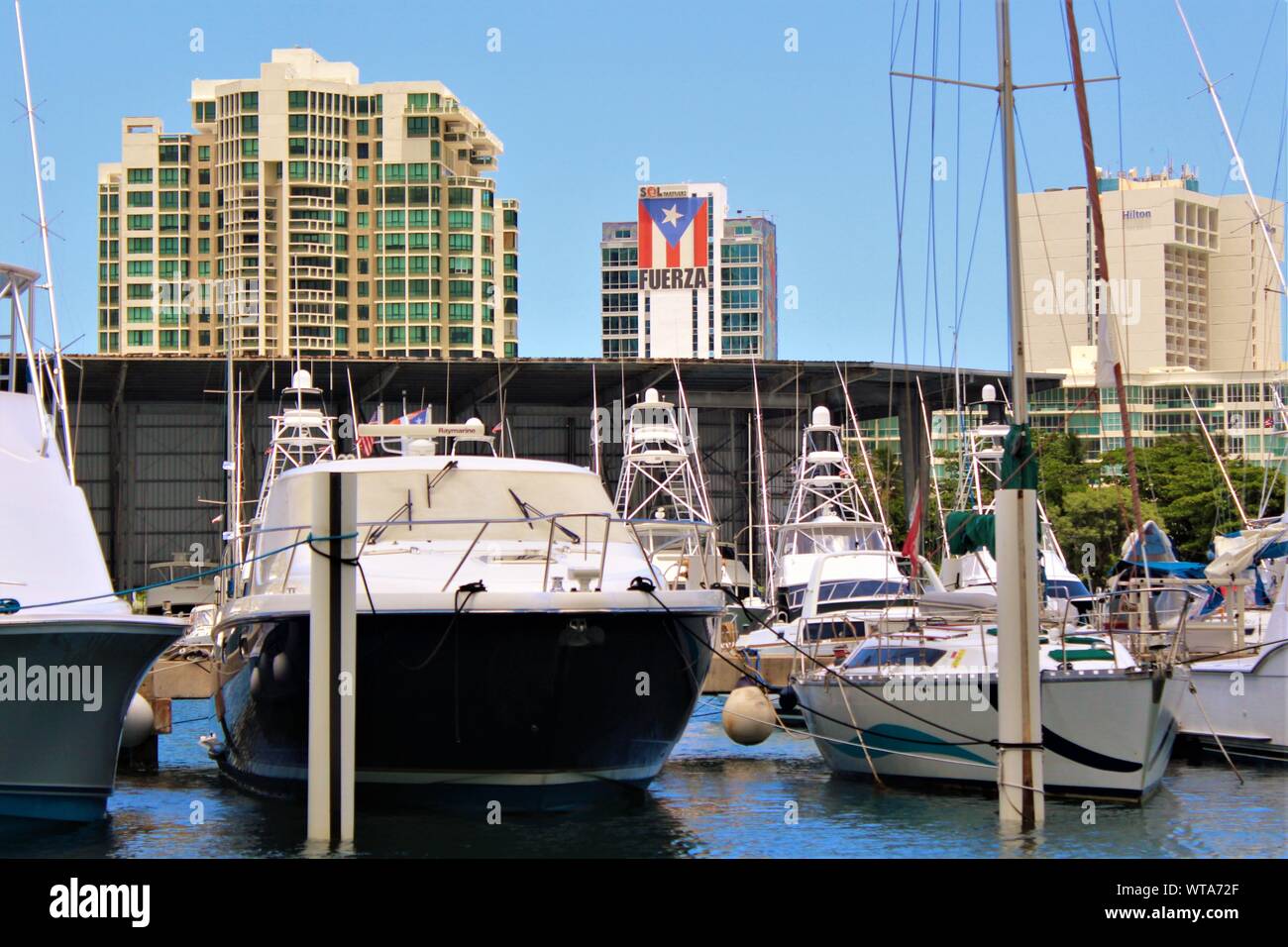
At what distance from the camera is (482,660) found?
1523cm

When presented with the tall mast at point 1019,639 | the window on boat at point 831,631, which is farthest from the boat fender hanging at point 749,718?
the window on boat at point 831,631

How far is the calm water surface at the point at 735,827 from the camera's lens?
1463cm

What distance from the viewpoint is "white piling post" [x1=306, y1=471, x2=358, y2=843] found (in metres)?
12.9

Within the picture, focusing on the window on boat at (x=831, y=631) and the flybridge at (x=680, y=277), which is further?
the flybridge at (x=680, y=277)

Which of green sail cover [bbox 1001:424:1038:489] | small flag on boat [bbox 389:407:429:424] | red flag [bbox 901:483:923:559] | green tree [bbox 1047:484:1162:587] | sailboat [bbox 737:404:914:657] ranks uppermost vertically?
small flag on boat [bbox 389:407:429:424]

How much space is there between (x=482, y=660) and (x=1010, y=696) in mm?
4663

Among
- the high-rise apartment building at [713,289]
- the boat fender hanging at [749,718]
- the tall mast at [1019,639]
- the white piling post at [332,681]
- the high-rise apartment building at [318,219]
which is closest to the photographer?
the white piling post at [332,681]

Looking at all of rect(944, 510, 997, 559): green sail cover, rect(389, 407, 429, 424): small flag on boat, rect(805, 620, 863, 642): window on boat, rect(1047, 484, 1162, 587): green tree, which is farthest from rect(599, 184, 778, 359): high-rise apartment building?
rect(944, 510, 997, 559): green sail cover

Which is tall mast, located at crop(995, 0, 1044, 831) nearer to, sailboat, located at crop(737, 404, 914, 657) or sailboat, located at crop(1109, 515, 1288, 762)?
sailboat, located at crop(1109, 515, 1288, 762)

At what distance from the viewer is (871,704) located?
18891 millimetres

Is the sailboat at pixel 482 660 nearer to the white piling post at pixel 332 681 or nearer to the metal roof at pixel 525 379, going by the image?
the white piling post at pixel 332 681

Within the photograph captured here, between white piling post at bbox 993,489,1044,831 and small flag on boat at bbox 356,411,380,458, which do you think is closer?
white piling post at bbox 993,489,1044,831

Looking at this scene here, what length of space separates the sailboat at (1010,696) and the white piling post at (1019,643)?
0.03 ft

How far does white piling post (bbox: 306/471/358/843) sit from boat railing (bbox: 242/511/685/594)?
100 inches
